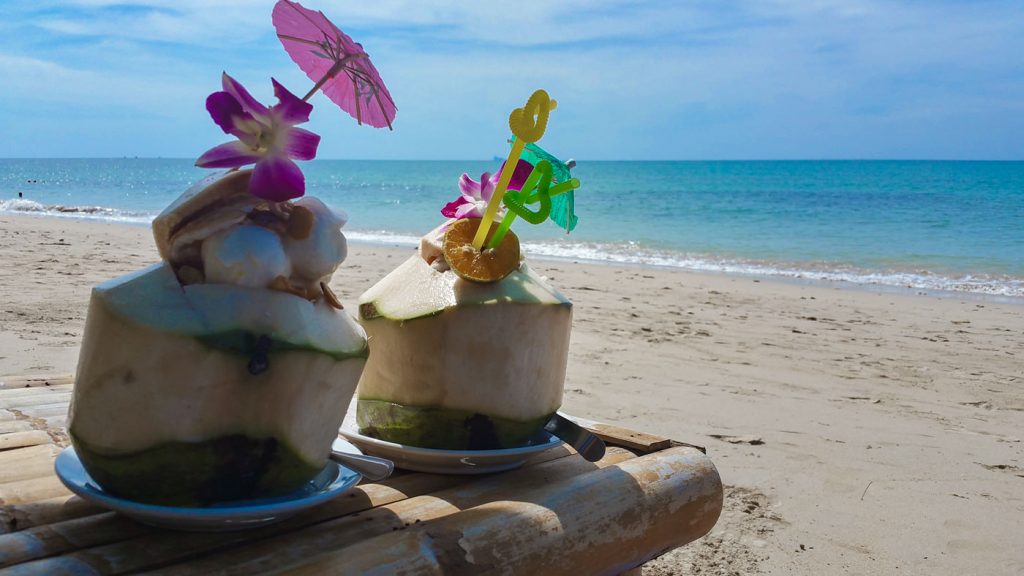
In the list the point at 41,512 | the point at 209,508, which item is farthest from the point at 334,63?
the point at 41,512

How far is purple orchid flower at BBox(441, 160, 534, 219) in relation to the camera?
1.07 metres

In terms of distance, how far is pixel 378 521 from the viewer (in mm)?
896

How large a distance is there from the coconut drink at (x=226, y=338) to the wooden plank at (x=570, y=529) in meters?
0.13

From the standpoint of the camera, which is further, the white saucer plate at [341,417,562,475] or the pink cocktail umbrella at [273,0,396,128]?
the white saucer plate at [341,417,562,475]

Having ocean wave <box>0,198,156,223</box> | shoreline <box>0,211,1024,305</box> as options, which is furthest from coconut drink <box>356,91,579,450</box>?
ocean wave <box>0,198,156,223</box>

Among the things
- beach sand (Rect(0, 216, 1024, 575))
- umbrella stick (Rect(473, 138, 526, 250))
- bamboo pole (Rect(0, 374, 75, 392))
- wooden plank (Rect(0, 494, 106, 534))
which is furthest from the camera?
beach sand (Rect(0, 216, 1024, 575))

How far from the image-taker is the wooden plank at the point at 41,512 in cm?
86

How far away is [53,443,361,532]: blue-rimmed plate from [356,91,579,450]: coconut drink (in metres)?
0.17

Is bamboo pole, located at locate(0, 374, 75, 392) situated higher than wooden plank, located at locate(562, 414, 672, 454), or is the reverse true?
wooden plank, located at locate(562, 414, 672, 454)

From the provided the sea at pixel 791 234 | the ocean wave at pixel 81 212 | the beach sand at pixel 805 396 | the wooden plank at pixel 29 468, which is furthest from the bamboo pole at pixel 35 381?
the ocean wave at pixel 81 212

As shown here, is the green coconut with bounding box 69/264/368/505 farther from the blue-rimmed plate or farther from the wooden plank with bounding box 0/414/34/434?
the wooden plank with bounding box 0/414/34/434

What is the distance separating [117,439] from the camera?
746 millimetres

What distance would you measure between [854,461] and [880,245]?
9695mm

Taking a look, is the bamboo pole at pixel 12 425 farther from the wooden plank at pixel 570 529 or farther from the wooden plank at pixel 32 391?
the wooden plank at pixel 570 529
